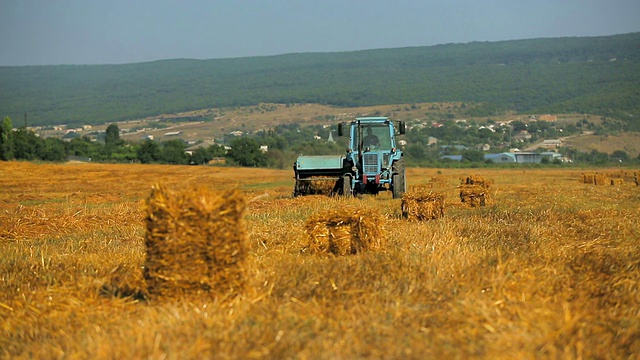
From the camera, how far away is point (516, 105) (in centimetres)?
18488

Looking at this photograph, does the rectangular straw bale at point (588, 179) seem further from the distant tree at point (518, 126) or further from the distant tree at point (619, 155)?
the distant tree at point (518, 126)

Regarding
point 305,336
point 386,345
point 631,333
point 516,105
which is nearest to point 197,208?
point 305,336

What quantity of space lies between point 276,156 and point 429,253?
64.9 metres

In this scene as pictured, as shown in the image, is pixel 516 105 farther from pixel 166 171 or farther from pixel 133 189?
pixel 133 189

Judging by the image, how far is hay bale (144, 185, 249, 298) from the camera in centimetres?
760

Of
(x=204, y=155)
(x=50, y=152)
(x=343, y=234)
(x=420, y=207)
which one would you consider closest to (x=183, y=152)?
(x=204, y=155)

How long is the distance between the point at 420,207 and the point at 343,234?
4915 mm

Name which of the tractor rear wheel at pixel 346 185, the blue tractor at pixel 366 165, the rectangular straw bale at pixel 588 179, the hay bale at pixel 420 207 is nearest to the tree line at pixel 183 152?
the rectangular straw bale at pixel 588 179

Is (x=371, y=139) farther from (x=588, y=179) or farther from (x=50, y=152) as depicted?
(x=50, y=152)

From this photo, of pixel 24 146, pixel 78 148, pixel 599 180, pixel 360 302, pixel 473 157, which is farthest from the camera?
pixel 473 157

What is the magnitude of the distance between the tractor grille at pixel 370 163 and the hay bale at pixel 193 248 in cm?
1698

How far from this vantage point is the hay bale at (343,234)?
1088 cm

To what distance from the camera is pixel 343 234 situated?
11.0 metres

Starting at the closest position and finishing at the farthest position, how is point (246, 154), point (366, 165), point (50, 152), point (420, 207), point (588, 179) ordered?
point (420, 207)
point (366, 165)
point (588, 179)
point (50, 152)
point (246, 154)
